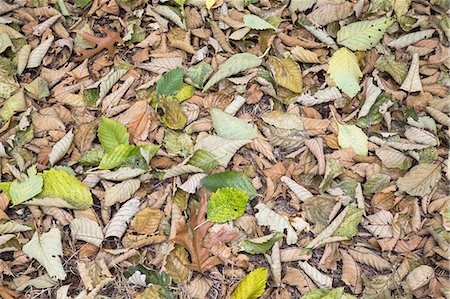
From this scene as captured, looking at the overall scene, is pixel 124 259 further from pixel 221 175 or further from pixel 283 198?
Result: pixel 283 198

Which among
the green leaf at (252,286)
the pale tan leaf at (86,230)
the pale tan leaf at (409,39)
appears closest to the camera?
the green leaf at (252,286)

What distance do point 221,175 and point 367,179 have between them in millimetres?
480

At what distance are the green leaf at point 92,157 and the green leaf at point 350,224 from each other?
0.81 m

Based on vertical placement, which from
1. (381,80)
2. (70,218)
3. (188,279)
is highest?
(381,80)

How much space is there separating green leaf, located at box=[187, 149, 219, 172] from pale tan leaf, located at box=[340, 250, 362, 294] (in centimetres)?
50

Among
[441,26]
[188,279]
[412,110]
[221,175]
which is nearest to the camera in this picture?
[188,279]

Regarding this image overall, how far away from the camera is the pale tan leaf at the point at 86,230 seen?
1740 millimetres

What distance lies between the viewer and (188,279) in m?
1.68

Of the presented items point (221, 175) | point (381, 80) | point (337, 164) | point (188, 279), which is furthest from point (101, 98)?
point (381, 80)

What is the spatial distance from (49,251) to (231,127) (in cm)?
71

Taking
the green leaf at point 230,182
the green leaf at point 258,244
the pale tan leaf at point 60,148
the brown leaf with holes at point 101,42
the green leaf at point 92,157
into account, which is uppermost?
the brown leaf with holes at point 101,42

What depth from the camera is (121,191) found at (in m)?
1.80

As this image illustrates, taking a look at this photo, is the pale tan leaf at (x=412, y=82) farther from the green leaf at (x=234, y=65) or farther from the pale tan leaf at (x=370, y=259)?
the pale tan leaf at (x=370, y=259)

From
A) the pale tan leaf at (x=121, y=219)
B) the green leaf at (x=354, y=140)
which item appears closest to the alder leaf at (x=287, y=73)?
the green leaf at (x=354, y=140)
